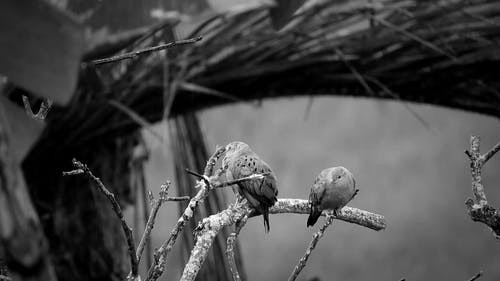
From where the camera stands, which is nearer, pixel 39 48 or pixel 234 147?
pixel 39 48

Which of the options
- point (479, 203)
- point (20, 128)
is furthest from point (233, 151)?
point (20, 128)

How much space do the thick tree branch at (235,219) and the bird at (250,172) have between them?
0.01 m

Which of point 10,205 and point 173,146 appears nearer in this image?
point 10,205

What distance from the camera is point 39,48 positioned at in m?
0.12

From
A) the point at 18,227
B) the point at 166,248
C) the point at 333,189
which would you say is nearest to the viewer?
the point at 18,227

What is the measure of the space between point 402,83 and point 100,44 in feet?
1.62

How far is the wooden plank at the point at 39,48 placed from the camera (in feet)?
0.40

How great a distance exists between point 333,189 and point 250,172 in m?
0.11

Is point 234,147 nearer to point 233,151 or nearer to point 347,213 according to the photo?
point 233,151

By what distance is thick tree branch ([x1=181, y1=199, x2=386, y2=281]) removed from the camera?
19.7 inches

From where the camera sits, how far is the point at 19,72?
123mm

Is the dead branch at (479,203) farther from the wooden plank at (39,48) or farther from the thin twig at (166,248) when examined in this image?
the wooden plank at (39,48)

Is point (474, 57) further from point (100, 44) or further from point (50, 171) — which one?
point (50, 171)

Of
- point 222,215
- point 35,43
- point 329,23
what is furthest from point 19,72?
point 329,23
